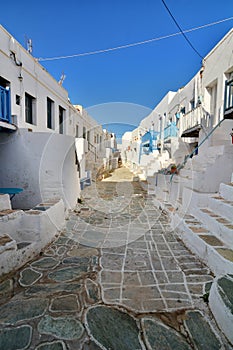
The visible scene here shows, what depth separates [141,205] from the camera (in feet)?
27.1

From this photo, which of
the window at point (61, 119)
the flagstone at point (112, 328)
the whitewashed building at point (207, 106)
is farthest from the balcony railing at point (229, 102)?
the window at point (61, 119)

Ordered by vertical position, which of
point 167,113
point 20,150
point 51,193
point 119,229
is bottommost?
point 119,229

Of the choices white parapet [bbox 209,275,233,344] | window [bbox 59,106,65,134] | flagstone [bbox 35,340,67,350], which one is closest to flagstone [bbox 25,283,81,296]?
flagstone [bbox 35,340,67,350]

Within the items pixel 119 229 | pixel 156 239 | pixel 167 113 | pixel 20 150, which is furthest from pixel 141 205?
pixel 167 113

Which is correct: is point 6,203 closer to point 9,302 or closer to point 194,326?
point 9,302

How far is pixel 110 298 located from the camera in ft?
8.38

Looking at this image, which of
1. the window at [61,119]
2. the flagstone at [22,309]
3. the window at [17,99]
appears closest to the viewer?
the flagstone at [22,309]

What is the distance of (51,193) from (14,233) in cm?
239

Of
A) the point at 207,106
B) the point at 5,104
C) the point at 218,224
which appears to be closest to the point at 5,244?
the point at 218,224

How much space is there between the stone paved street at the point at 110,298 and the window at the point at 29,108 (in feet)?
18.8

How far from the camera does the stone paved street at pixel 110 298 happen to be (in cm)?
193

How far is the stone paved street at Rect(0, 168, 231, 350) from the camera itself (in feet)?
6.34

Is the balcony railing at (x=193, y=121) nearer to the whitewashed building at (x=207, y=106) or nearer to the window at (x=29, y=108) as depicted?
Answer: the whitewashed building at (x=207, y=106)

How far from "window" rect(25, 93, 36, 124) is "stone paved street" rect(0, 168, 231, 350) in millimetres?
5739
